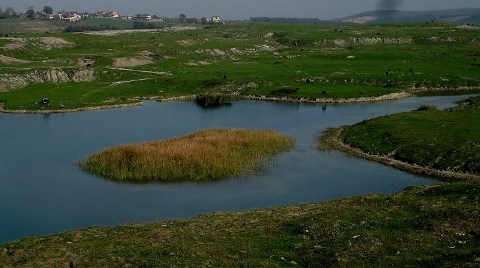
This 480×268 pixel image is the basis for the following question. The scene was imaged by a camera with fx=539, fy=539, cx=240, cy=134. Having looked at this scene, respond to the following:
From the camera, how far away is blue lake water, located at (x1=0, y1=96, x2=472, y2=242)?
132ft

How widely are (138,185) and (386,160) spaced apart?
80.2ft

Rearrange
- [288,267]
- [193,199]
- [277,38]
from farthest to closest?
[277,38], [193,199], [288,267]

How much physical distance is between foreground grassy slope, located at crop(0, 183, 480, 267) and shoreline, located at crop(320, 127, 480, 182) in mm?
12601

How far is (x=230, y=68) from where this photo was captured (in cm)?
11738

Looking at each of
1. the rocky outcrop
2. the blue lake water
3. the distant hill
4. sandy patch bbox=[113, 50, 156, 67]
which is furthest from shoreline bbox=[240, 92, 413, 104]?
the distant hill

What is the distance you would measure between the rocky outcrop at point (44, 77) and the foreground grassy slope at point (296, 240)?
7587 centimetres

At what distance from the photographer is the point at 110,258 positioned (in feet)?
85.3

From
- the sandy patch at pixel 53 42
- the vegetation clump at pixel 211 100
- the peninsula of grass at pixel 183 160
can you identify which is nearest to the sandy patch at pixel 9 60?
the sandy patch at pixel 53 42

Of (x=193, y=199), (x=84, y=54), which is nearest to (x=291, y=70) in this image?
(x=84, y=54)

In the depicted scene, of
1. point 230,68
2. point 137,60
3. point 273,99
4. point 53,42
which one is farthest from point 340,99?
point 53,42

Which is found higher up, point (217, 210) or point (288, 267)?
point (288, 267)

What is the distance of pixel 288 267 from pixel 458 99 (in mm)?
73713

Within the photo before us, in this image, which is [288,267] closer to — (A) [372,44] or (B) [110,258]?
(B) [110,258]

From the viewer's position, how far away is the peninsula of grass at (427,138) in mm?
49969
